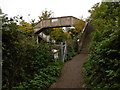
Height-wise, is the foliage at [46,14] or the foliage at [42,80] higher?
the foliage at [46,14]

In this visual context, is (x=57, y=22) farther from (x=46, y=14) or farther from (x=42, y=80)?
(x=42, y=80)

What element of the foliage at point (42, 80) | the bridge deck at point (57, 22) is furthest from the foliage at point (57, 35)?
the foliage at point (42, 80)

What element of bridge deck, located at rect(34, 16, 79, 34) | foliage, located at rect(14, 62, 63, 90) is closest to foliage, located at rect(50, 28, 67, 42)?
bridge deck, located at rect(34, 16, 79, 34)

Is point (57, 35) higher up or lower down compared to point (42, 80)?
higher up

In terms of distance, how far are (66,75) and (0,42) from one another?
3.93 m

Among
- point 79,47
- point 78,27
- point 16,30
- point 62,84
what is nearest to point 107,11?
point 62,84

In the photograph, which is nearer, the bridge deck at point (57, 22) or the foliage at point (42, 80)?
the foliage at point (42, 80)

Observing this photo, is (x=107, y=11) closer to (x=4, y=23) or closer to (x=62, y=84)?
(x=62, y=84)

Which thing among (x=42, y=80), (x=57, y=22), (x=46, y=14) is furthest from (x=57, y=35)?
(x=42, y=80)

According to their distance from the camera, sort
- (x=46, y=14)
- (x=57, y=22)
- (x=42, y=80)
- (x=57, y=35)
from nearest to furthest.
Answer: (x=42, y=80)
(x=57, y=22)
(x=57, y=35)
(x=46, y=14)

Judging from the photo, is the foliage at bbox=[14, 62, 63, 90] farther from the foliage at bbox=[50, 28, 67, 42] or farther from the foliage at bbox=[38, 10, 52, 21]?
the foliage at bbox=[38, 10, 52, 21]

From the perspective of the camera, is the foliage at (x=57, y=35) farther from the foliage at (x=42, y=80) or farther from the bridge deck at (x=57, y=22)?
the foliage at (x=42, y=80)

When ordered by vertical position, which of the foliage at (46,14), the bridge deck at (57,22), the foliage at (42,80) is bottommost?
the foliage at (42,80)

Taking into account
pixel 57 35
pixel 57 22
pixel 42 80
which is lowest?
pixel 42 80
